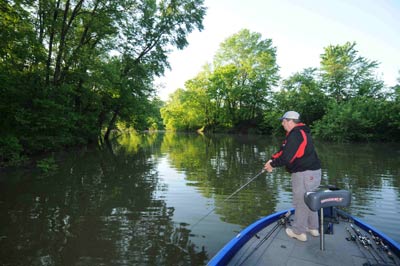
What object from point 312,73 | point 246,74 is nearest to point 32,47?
point 312,73

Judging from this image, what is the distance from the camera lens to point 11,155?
9875 millimetres

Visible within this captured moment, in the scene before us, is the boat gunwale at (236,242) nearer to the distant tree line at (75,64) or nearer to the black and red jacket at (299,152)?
the black and red jacket at (299,152)

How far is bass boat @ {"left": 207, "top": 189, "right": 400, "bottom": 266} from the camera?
106 inches

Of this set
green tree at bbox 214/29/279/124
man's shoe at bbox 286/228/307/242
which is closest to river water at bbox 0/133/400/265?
man's shoe at bbox 286/228/307/242

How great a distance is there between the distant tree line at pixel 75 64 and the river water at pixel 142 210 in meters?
2.90

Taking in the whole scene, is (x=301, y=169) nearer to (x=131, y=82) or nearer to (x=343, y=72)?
(x=131, y=82)

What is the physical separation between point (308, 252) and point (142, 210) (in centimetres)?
392

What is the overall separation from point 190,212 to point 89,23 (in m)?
16.5

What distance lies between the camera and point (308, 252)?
296 cm

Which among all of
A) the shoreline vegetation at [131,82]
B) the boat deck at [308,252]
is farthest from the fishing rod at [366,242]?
the shoreline vegetation at [131,82]

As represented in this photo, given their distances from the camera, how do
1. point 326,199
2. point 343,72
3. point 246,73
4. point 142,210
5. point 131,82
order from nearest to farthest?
1. point 326,199
2. point 142,210
3. point 131,82
4. point 343,72
5. point 246,73

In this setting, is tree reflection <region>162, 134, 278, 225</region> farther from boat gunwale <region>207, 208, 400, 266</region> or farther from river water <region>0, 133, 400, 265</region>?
boat gunwale <region>207, 208, 400, 266</region>

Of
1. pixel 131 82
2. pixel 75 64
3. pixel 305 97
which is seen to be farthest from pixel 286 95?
pixel 75 64

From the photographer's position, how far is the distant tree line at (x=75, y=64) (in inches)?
404
